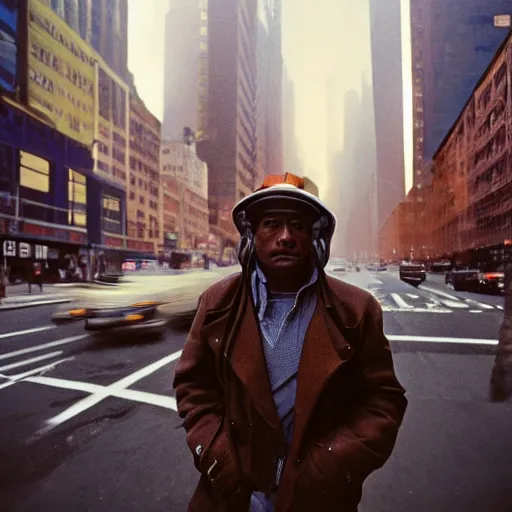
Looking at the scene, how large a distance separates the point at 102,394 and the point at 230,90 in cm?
472

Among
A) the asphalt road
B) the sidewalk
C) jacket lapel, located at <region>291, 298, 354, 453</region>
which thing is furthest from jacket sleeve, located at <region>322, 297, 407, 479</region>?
the sidewalk

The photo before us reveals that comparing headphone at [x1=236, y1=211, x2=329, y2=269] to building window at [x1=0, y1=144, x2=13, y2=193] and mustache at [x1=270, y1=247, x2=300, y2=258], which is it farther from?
building window at [x1=0, y1=144, x2=13, y2=193]

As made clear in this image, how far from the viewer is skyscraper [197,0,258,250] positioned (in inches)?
194

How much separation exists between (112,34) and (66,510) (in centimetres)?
496

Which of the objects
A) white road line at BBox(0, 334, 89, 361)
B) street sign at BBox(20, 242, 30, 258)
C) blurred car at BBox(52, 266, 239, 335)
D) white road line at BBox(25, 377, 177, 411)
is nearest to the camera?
white road line at BBox(25, 377, 177, 411)

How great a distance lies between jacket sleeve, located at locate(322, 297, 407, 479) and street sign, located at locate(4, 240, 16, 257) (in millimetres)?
4434

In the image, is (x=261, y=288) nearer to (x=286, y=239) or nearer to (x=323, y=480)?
(x=286, y=239)

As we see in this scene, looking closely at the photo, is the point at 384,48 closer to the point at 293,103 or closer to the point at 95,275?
the point at 293,103

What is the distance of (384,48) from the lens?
484 centimetres

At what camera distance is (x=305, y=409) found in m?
1.19

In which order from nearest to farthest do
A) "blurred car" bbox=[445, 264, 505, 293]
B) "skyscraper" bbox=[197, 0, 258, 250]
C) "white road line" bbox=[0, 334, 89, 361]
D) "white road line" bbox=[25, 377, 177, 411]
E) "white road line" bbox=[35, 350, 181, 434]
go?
1. "white road line" bbox=[35, 350, 181, 434]
2. "white road line" bbox=[25, 377, 177, 411]
3. "white road line" bbox=[0, 334, 89, 361]
4. "skyscraper" bbox=[197, 0, 258, 250]
5. "blurred car" bbox=[445, 264, 505, 293]

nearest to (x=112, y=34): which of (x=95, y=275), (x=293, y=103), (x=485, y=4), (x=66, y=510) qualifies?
(x=293, y=103)

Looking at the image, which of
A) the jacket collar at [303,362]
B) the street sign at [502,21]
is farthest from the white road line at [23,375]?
the street sign at [502,21]

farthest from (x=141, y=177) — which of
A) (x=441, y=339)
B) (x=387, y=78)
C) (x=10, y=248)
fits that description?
(x=441, y=339)
